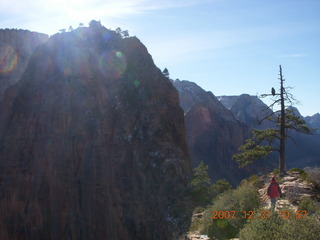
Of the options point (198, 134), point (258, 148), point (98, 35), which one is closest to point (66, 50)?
point (98, 35)

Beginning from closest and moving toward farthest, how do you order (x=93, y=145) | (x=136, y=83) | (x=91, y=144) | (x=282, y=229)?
(x=282, y=229) → (x=93, y=145) → (x=91, y=144) → (x=136, y=83)

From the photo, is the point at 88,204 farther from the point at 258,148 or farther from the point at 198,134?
the point at 198,134

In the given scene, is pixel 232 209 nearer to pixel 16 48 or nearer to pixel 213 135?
pixel 213 135

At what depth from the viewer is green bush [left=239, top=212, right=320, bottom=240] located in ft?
26.8

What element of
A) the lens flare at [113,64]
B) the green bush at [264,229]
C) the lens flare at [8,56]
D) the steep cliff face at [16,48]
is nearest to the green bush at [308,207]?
the green bush at [264,229]

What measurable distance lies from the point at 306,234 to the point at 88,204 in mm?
32376

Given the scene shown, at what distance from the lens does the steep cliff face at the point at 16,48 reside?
77562mm

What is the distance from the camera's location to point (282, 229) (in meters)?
8.39

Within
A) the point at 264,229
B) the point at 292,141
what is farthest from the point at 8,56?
the point at 292,141

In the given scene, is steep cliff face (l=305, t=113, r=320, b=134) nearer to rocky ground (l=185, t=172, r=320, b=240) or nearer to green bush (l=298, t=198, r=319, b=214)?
rocky ground (l=185, t=172, r=320, b=240)

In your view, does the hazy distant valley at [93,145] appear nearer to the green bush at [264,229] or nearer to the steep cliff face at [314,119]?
the green bush at [264,229]

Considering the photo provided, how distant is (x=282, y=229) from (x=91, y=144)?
34.1 m

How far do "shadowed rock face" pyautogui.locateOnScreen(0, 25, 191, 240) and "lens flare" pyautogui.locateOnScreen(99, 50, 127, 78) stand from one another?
0.13 metres

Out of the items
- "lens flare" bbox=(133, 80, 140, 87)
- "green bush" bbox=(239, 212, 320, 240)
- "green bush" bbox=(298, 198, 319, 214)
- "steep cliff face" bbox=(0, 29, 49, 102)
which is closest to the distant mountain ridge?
"steep cliff face" bbox=(0, 29, 49, 102)
